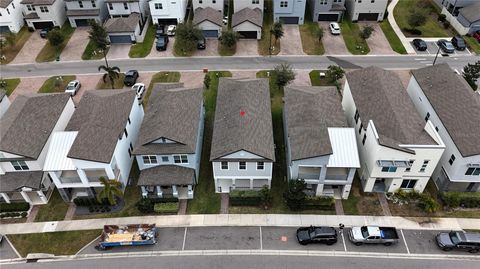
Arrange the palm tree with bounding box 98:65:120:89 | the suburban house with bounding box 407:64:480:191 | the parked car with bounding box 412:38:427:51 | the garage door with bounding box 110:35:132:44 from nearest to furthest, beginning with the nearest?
1. the suburban house with bounding box 407:64:480:191
2. the palm tree with bounding box 98:65:120:89
3. the parked car with bounding box 412:38:427:51
4. the garage door with bounding box 110:35:132:44

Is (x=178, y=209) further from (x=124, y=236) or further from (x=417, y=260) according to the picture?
A: (x=417, y=260)

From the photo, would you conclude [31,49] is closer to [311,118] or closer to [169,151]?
[169,151]

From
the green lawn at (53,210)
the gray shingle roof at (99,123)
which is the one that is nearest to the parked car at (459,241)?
the gray shingle roof at (99,123)

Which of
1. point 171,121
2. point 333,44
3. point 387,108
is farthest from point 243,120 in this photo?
point 333,44

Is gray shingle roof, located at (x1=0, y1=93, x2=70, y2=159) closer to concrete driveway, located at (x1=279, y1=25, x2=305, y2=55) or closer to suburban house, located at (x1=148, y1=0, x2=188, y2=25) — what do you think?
suburban house, located at (x1=148, y1=0, x2=188, y2=25)

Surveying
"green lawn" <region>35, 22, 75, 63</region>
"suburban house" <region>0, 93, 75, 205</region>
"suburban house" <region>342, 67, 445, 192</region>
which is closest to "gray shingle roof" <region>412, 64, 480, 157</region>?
"suburban house" <region>342, 67, 445, 192</region>
